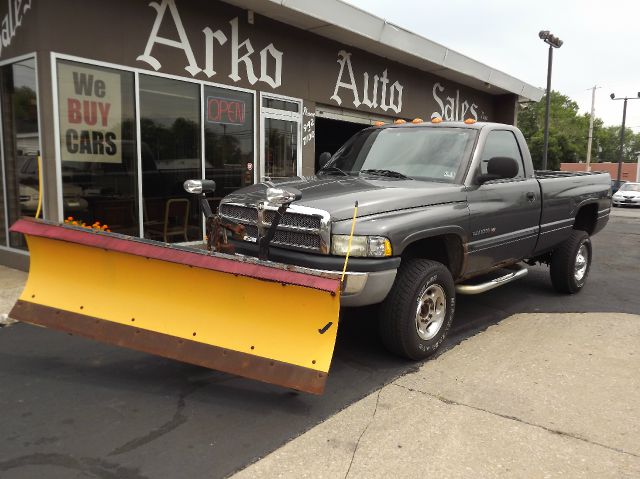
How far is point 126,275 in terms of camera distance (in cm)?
385

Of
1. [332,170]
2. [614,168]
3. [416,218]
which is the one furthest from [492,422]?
[614,168]

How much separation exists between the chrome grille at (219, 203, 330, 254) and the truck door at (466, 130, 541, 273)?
1.62 m

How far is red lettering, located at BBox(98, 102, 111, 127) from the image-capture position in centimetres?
730

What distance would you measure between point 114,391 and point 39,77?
4863 millimetres

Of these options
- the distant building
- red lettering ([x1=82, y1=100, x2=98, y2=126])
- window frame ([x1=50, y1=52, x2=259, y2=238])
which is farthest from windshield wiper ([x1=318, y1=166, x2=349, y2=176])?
the distant building

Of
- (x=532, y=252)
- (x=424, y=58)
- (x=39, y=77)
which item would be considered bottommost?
(x=532, y=252)

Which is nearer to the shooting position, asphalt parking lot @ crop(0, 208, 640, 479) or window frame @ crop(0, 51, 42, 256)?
asphalt parking lot @ crop(0, 208, 640, 479)

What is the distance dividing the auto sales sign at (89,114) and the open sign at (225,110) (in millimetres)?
1679

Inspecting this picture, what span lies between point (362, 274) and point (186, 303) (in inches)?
50.3

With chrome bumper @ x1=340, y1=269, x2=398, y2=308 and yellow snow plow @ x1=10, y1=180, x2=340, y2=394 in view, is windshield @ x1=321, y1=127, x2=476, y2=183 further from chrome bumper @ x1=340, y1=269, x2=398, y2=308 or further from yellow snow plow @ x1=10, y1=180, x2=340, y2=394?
yellow snow plow @ x1=10, y1=180, x2=340, y2=394

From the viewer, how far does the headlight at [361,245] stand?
3.75 m

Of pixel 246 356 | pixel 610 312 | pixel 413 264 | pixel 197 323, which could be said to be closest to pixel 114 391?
pixel 197 323

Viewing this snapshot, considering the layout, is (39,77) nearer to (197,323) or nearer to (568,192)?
(197,323)

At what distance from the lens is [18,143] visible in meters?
7.52
